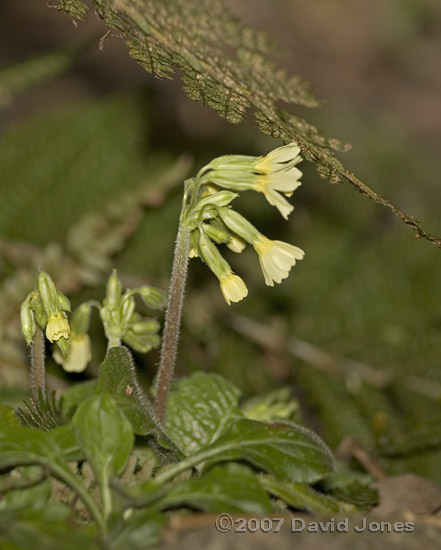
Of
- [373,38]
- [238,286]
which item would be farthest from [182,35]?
[373,38]

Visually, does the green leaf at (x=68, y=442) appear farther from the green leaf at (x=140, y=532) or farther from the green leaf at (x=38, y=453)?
the green leaf at (x=140, y=532)

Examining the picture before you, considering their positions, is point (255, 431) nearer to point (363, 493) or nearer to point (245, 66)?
point (363, 493)

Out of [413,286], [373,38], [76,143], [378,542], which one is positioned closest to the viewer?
[378,542]

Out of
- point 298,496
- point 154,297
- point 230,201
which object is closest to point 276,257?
point 230,201

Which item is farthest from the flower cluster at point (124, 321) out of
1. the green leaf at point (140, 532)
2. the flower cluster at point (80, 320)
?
the green leaf at point (140, 532)

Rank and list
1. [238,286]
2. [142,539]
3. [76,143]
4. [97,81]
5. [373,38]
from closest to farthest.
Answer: [142,539], [238,286], [76,143], [97,81], [373,38]
